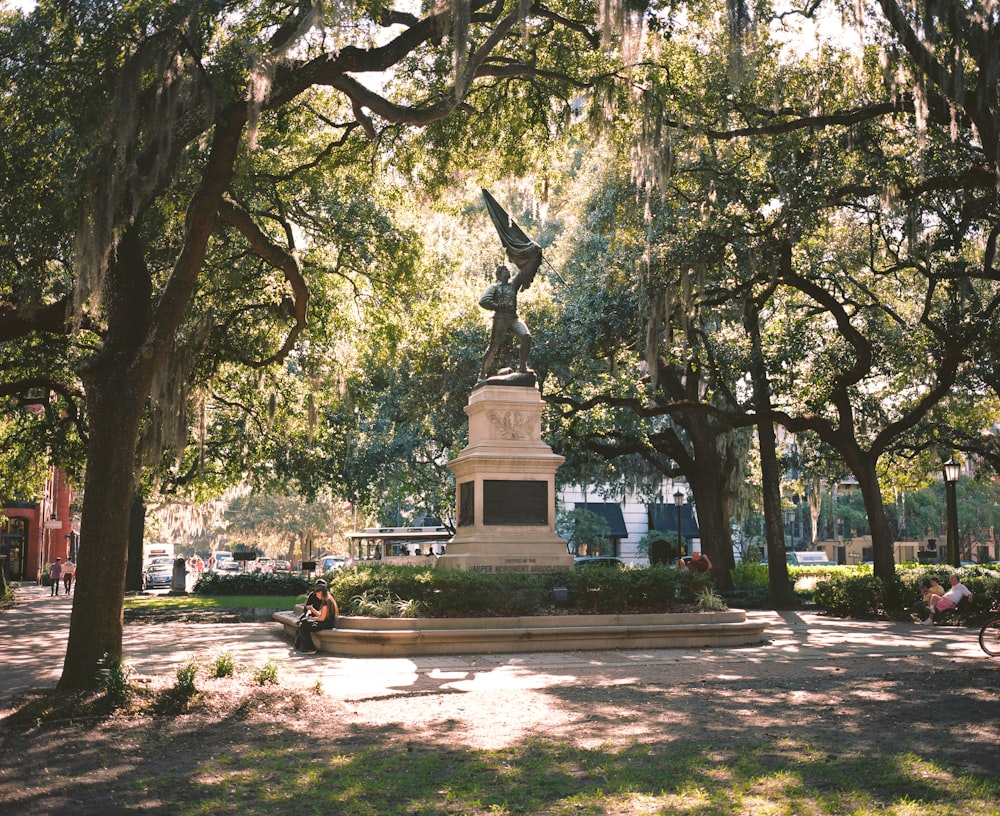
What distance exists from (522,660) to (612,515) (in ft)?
149

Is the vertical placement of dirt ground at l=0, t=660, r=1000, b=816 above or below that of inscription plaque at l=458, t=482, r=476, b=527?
below

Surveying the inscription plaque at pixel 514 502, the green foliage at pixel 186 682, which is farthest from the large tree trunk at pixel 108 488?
the inscription plaque at pixel 514 502

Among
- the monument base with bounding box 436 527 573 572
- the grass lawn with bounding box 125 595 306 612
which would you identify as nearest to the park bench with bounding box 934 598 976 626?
the monument base with bounding box 436 527 573 572

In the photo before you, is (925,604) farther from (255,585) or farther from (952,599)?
(255,585)

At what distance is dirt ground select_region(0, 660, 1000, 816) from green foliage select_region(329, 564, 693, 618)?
4129mm

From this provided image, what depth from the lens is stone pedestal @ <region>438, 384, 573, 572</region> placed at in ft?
57.0

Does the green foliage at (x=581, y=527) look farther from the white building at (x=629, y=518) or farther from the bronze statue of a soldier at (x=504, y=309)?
the bronze statue of a soldier at (x=504, y=309)

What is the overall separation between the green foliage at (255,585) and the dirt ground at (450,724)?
27.2 meters

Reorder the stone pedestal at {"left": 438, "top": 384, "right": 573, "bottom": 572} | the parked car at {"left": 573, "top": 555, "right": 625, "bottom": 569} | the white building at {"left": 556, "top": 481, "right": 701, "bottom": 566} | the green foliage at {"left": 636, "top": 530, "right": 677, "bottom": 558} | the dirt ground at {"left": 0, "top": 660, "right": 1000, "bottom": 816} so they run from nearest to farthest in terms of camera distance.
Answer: the dirt ground at {"left": 0, "top": 660, "right": 1000, "bottom": 816} → the stone pedestal at {"left": 438, "top": 384, "right": 573, "bottom": 572} → the parked car at {"left": 573, "top": 555, "right": 625, "bottom": 569} → the green foliage at {"left": 636, "top": 530, "right": 677, "bottom": 558} → the white building at {"left": 556, "top": 481, "right": 701, "bottom": 566}

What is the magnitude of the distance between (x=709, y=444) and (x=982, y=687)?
18.5 m

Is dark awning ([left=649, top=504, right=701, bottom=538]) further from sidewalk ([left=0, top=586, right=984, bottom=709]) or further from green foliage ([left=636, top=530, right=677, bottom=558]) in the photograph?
sidewalk ([left=0, top=586, right=984, bottom=709])

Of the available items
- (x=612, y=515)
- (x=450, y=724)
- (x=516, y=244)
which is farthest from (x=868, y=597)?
(x=612, y=515)

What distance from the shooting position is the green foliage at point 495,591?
15227 mm

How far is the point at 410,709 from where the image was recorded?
9.55 m
